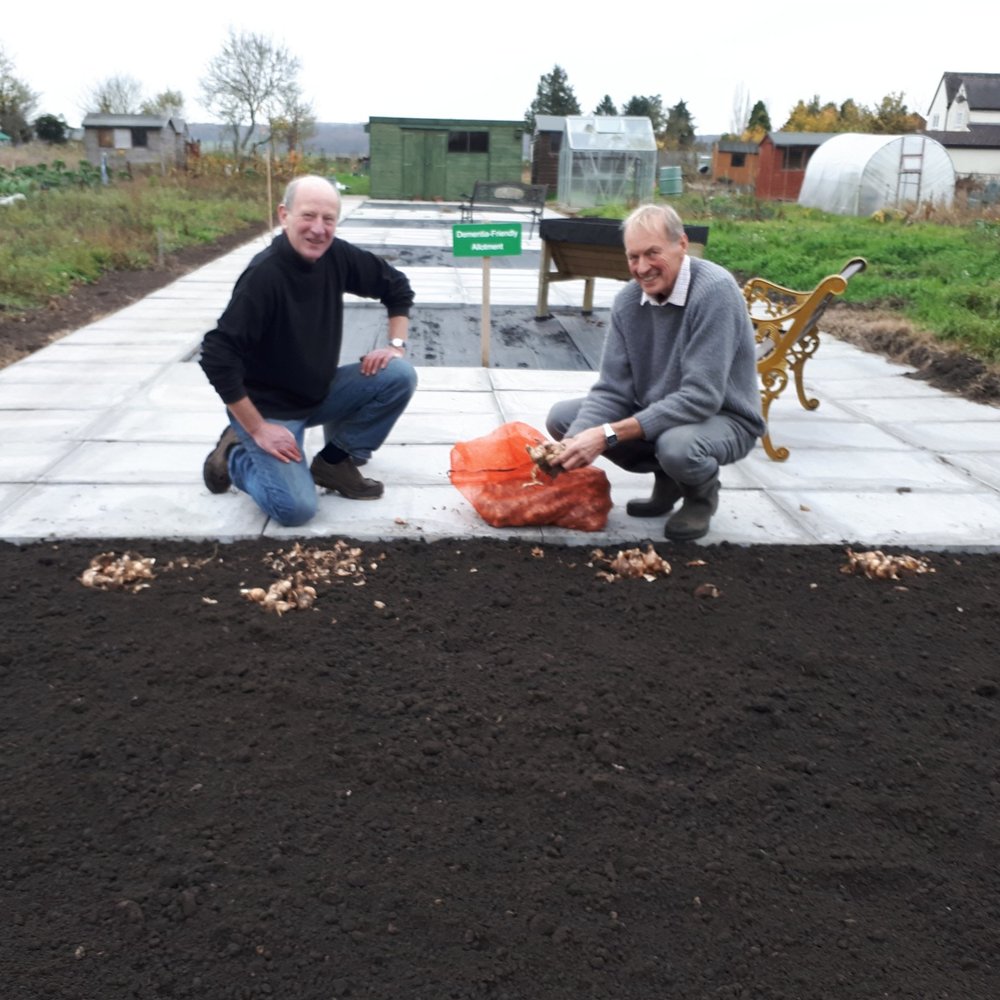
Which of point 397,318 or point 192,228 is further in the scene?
point 192,228

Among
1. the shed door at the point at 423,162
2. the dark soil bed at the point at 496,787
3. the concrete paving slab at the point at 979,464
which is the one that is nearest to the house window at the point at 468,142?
the shed door at the point at 423,162

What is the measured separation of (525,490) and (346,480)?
2.82 feet

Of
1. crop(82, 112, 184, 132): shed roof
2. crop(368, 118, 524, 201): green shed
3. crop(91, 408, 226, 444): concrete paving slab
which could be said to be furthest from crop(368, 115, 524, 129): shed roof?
crop(91, 408, 226, 444): concrete paving slab

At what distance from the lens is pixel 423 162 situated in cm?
3256

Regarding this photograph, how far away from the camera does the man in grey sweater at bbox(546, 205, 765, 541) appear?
3750mm

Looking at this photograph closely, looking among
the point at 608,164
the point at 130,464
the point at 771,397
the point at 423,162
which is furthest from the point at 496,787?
the point at 423,162

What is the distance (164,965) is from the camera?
6.36 feet

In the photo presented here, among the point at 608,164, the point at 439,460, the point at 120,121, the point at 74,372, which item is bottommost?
the point at 74,372

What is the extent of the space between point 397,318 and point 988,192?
96.3 ft

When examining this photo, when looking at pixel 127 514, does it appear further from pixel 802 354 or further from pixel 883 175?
pixel 883 175

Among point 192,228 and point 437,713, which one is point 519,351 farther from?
point 192,228

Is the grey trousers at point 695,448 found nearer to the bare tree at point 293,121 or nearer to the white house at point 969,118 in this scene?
the bare tree at point 293,121

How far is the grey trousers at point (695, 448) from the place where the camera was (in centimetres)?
387

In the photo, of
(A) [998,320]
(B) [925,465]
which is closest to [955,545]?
(B) [925,465]
